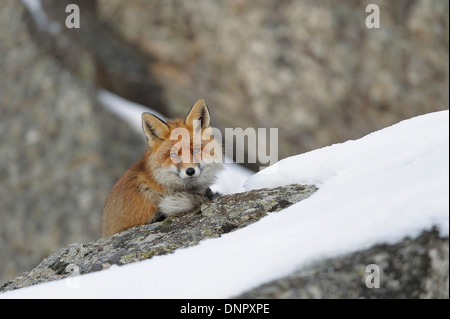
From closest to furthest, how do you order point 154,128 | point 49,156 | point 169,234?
point 169,234 < point 154,128 < point 49,156

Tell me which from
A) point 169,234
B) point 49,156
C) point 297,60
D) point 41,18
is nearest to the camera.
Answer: point 169,234

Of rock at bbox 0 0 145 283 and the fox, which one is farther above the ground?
rock at bbox 0 0 145 283

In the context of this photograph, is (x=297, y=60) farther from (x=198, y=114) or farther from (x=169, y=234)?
(x=169, y=234)

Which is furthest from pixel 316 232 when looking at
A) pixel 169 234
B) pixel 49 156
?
pixel 49 156

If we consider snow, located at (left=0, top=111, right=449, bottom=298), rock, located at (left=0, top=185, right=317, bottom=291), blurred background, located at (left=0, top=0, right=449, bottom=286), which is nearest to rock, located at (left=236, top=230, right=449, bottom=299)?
snow, located at (left=0, top=111, right=449, bottom=298)

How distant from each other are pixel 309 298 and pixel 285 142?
15.0m

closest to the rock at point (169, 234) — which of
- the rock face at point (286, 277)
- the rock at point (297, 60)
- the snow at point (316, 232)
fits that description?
the rock face at point (286, 277)

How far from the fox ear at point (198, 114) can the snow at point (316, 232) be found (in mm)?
2227

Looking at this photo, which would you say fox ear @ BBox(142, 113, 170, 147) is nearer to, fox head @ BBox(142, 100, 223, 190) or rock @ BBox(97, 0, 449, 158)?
fox head @ BBox(142, 100, 223, 190)

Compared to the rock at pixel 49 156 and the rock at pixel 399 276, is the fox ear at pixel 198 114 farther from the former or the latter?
the rock at pixel 49 156

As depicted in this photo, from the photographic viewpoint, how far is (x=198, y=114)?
6.97 m

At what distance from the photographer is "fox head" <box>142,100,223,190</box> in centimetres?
661

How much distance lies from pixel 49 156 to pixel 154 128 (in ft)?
42.4

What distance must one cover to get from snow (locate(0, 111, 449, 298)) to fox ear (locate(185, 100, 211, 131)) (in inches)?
87.7
